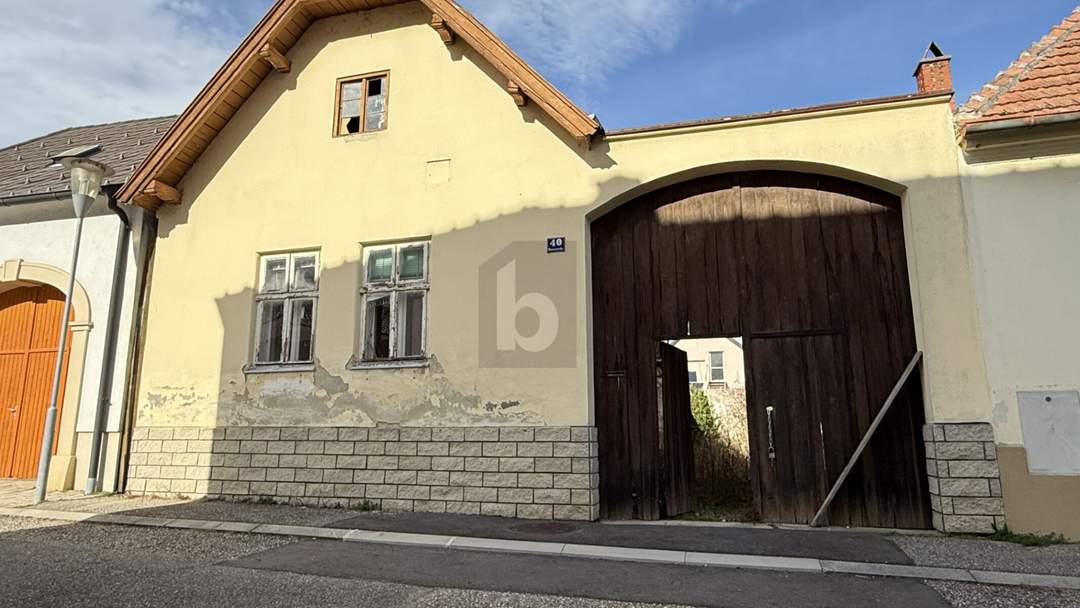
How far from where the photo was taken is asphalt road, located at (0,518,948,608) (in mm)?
4625

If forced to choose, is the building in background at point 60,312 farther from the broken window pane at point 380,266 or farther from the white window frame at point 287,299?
the broken window pane at point 380,266

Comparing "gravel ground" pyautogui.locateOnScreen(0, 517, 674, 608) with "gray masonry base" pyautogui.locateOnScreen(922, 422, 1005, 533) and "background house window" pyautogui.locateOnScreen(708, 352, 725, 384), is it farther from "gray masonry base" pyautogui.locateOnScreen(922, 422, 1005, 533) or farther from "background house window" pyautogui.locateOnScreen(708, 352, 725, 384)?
"background house window" pyautogui.locateOnScreen(708, 352, 725, 384)

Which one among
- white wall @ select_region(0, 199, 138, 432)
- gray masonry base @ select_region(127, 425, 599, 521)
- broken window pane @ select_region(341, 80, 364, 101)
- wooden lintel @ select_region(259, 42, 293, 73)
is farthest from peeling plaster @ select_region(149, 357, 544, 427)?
wooden lintel @ select_region(259, 42, 293, 73)

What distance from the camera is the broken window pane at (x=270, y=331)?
9.29m

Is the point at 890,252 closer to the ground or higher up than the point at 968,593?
higher up

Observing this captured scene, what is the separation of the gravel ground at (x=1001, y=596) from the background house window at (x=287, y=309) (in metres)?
7.71

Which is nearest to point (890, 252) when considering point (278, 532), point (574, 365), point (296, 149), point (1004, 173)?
point (1004, 173)

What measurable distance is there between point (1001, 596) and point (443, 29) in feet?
28.8

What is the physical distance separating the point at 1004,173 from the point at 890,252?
4.47 feet

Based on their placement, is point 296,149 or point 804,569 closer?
point 804,569

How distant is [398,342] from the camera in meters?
8.78

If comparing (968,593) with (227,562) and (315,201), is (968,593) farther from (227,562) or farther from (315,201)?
(315,201)

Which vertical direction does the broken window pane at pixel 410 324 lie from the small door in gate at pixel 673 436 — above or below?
above

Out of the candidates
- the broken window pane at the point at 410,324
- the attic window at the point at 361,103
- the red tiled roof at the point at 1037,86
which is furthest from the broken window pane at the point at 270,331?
the red tiled roof at the point at 1037,86
